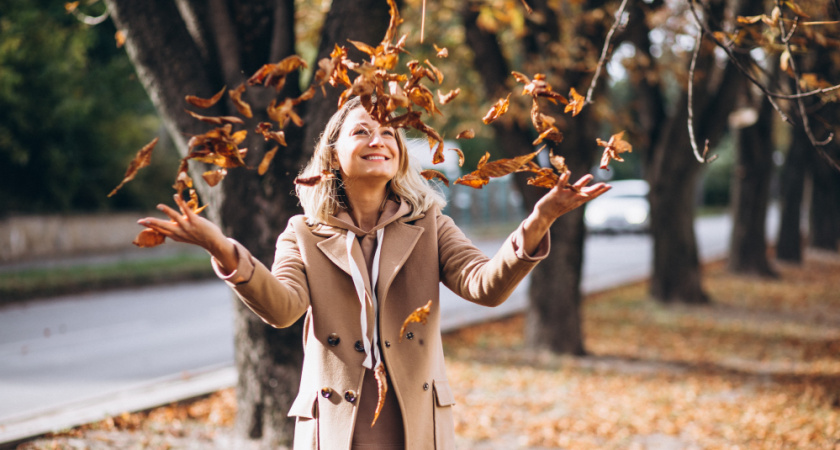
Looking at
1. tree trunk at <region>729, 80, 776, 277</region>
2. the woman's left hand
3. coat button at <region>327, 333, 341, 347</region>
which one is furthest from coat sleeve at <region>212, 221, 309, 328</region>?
tree trunk at <region>729, 80, 776, 277</region>

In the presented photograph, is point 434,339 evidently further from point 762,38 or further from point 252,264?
point 762,38

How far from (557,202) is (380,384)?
0.76 metres

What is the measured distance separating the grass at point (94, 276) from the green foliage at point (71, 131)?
3.62 m

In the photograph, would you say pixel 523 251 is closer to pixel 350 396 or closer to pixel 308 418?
pixel 350 396

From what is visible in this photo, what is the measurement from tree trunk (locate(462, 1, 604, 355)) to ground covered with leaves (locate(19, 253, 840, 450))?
0.30 m

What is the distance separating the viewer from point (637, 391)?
21.9 ft

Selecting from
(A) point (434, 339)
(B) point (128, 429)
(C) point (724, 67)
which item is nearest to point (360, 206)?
(A) point (434, 339)

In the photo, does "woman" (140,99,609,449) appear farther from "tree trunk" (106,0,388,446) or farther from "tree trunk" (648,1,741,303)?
"tree trunk" (648,1,741,303)

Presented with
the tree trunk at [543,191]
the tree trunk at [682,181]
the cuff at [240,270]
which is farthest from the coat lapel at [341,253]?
the tree trunk at [682,181]

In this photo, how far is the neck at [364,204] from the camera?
246 cm

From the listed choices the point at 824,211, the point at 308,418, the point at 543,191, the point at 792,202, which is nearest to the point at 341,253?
the point at 308,418

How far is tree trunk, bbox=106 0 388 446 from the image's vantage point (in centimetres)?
416

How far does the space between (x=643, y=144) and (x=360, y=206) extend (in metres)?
9.56

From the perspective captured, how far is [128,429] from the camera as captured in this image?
499 centimetres
